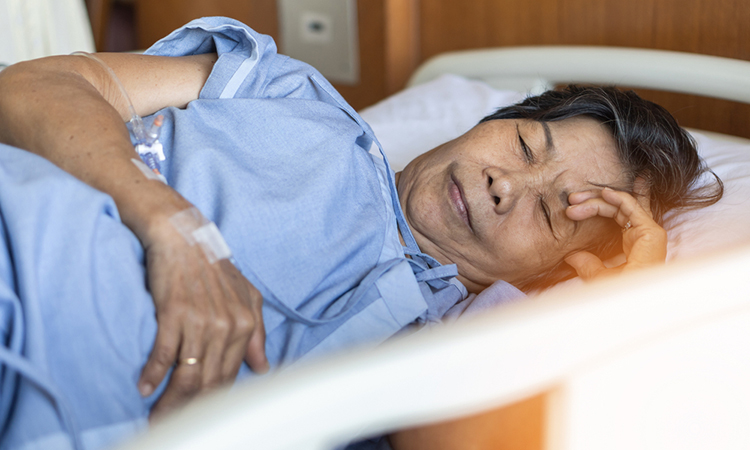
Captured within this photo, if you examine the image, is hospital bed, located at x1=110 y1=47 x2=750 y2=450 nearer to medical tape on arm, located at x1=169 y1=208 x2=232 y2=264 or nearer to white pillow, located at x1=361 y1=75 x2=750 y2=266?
medical tape on arm, located at x1=169 y1=208 x2=232 y2=264

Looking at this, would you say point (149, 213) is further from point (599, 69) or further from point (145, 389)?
point (599, 69)

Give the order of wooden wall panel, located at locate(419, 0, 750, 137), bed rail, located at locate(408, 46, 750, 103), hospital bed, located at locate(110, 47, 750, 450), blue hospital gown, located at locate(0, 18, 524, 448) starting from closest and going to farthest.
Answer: hospital bed, located at locate(110, 47, 750, 450) → blue hospital gown, located at locate(0, 18, 524, 448) → bed rail, located at locate(408, 46, 750, 103) → wooden wall panel, located at locate(419, 0, 750, 137)

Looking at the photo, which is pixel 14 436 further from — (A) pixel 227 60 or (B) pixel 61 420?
(A) pixel 227 60

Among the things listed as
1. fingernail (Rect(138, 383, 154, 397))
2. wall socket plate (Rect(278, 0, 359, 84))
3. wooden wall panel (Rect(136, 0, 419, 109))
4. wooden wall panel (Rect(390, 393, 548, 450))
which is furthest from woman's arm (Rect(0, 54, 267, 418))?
wall socket plate (Rect(278, 0, 359, 84))

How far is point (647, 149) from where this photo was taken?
1.13 metres

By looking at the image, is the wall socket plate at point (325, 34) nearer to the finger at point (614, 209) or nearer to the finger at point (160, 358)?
the finger at point (614, 209)

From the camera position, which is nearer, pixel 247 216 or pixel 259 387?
pixel 259 387

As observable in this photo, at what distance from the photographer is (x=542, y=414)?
424mm

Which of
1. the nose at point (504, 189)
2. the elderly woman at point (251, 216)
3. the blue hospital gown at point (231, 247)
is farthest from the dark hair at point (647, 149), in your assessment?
the blue hospital gown at point (231, 247)

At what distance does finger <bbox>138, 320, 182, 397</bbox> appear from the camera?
26.1 inches

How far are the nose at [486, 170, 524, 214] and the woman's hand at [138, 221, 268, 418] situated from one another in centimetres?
52

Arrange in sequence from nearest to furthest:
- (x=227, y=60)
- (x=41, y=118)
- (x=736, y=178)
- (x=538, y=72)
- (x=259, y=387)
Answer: (x=259, y=387)
(x=41, y=118)
(x=227, y=60)
(x=736, y=178)
(x=538, y=72)

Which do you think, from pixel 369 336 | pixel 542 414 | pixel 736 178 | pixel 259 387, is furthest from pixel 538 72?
pixel 259 387

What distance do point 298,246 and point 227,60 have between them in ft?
1.33
